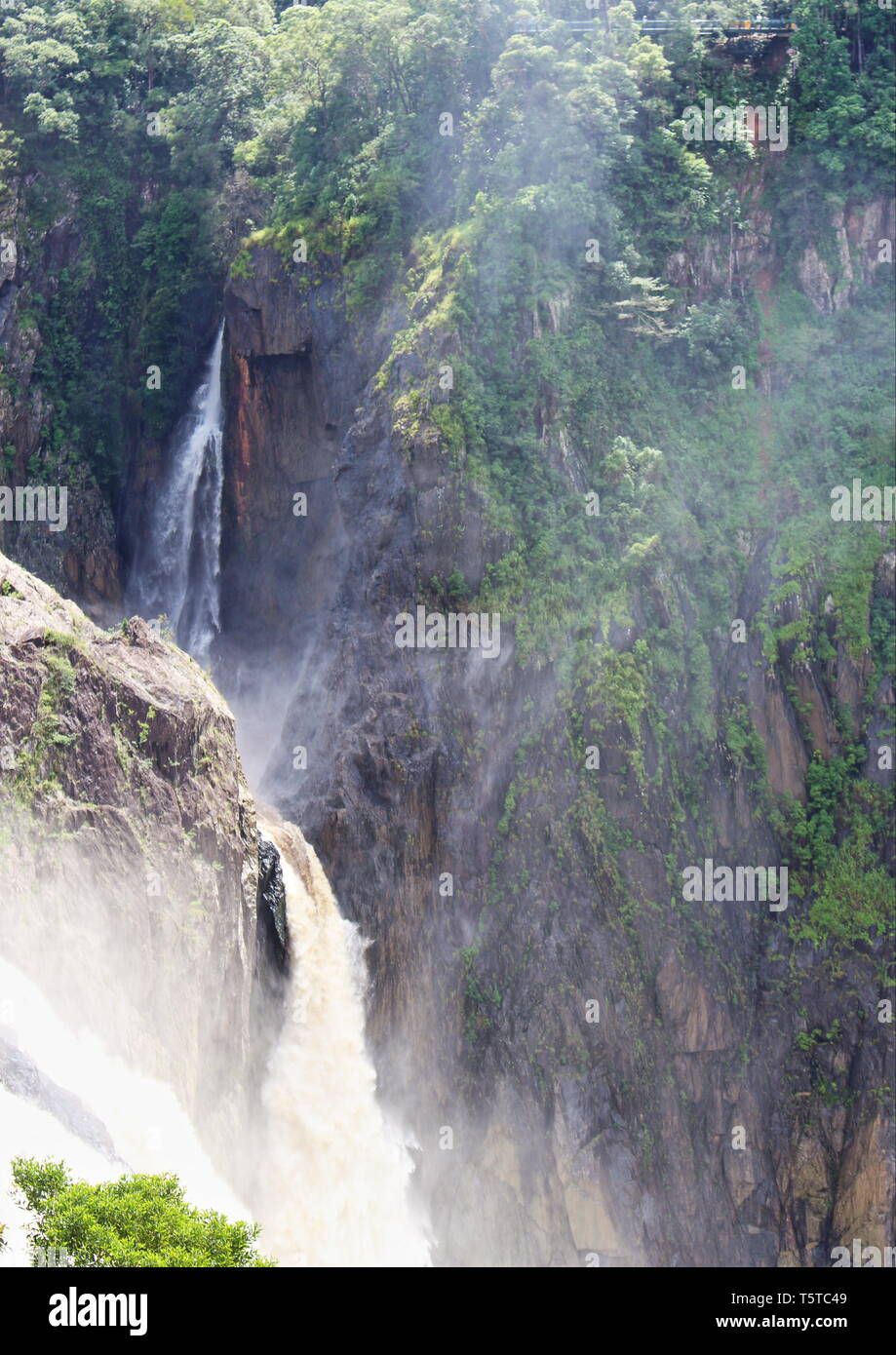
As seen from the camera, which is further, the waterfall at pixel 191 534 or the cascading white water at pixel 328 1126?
the waterfall at pixel 191 534

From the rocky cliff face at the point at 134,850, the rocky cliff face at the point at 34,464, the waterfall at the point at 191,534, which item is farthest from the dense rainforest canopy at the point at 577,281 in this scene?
the rocky cliff face at the point at 134,850

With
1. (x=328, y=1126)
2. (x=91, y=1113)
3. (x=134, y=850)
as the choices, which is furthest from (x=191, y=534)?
(x=91, y=1113)

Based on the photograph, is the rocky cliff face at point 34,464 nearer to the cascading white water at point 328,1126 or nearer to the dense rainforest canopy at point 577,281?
the dense rainforest canopy at point 577,281

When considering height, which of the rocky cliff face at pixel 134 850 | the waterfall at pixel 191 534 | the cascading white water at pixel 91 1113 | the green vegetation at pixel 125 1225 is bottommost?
the green vegetation at pixel 125 1225

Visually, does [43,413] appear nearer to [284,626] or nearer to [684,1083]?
[284,626]

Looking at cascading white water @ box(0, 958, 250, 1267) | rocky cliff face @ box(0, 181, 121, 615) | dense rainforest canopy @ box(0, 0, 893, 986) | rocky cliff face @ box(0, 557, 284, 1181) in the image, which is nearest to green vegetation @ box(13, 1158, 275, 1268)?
cascading white water @ box(0, 958, 250, 1267)

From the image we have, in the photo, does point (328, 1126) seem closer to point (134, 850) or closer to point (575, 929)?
point (575, 929)

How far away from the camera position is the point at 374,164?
1799 inches

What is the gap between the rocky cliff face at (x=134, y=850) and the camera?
2952 cm

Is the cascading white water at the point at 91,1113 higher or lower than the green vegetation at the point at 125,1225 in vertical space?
higher

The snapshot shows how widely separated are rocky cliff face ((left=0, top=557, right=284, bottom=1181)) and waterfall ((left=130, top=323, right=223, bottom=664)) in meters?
12.6

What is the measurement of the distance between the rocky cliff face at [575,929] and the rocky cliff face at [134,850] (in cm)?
603

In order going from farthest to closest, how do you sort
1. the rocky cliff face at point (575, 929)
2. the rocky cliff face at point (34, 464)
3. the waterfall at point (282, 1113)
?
the rocky cliff face at point (34, 464) → the rocky cliff face at point (575, 929) → the waterfall at point (282, 1113)

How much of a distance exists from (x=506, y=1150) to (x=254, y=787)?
10843 mm
